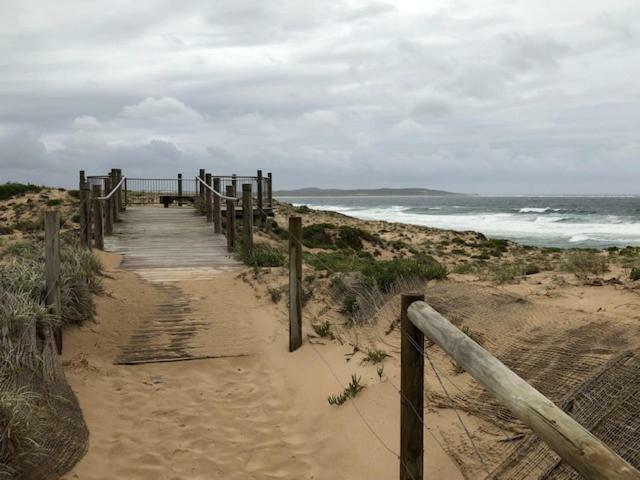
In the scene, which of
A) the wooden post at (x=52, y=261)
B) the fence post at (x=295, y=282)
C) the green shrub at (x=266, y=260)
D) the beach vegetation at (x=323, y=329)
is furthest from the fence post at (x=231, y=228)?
the wooden post at (x=52, y=261)

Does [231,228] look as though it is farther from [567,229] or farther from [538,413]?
[567,229]

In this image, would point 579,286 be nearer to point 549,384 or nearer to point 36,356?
point 549,384

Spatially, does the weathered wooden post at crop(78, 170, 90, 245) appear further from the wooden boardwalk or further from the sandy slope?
the sandy slope

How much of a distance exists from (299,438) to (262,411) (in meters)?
0.63

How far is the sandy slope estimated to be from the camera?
13.7ft

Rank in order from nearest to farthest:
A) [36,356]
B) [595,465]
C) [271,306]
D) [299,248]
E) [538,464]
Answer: [595,465], [538,464], [36,356], [299,248], [271,306]

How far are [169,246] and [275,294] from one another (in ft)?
17.8

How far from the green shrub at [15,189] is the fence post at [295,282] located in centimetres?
2157

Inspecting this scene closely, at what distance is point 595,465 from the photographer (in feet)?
5.66

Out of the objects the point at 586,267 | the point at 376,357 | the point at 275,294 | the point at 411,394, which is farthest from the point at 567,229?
the point at 411,394

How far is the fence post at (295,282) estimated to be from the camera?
6508 mm

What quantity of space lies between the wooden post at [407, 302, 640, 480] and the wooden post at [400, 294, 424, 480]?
267 millimetres

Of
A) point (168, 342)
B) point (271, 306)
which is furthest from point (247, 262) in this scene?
point (168, 342)

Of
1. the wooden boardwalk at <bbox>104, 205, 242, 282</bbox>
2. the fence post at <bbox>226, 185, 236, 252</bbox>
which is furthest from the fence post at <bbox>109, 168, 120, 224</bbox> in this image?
the fence post at <bbox>226, 185, 236, 252</bbox>
